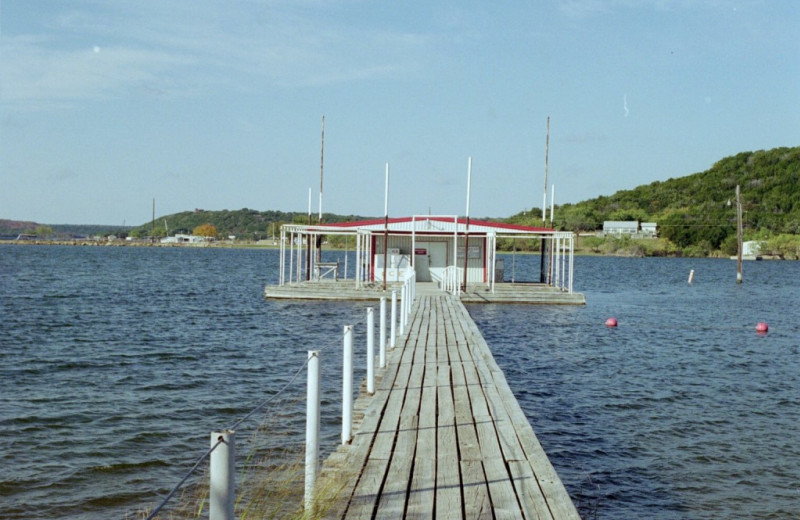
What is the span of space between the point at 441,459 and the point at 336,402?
6184mm

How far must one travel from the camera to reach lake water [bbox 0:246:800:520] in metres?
9.01

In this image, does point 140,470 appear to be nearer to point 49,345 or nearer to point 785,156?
point 49,345

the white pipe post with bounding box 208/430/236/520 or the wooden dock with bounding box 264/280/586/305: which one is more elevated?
the white pipe post with bounding box 208/430/236/520

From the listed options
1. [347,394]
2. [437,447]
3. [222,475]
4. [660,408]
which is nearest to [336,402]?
[347,394]

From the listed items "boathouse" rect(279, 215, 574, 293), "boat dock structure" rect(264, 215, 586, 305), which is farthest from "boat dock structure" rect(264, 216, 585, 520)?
"boathouse" rect(279, 215, 574, 293)

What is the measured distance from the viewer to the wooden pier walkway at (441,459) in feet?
17.6

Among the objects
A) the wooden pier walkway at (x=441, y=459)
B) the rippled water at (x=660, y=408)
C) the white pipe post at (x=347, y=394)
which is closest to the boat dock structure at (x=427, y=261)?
the rippled water at (x=660, y=408)

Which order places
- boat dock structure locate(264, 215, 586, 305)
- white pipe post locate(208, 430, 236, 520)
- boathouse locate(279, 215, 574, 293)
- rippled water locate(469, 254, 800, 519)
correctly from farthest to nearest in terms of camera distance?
boathouse locate(279, 215, 574, 293)
boat dock structure locate(264, 215, 586, 305)
rippled water locate(469, 254, 800, 519)
white pipe post locate(208, 430, 236, 520)

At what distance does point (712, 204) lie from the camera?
474ft

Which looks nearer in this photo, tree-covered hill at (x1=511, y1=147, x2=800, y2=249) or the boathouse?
the boathouse

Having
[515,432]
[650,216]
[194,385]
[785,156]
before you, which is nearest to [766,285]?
[194,385]

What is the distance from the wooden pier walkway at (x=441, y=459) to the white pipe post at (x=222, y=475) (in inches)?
65.1

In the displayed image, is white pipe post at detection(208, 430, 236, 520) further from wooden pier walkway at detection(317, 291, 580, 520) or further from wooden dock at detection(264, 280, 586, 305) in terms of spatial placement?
wooden dock at detection(264, 280, 586, 305)

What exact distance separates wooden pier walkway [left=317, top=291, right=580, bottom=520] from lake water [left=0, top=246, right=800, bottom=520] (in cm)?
104
